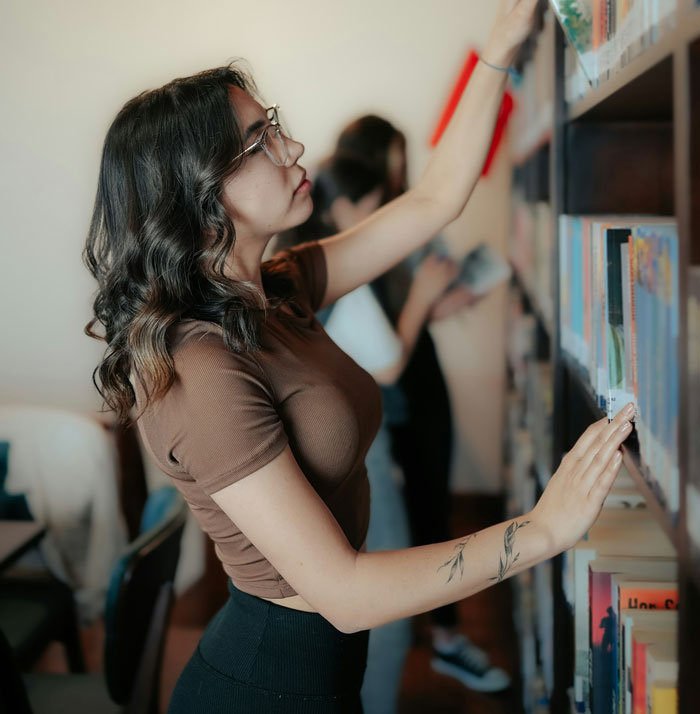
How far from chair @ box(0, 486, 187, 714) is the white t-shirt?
2.89ft

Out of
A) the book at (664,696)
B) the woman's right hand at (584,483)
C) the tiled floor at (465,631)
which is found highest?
the woman's right hand at (584,483)

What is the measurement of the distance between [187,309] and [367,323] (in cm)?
149

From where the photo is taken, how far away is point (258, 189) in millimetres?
1281

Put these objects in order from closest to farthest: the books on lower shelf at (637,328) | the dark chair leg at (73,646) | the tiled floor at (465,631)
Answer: the books on lower shelf at (637,328), the dark chair leg at (73,646), the tiled floor at (465,631)

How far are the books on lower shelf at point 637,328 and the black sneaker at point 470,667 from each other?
1.64 meters

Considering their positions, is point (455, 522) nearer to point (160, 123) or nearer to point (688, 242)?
point (160, 123)

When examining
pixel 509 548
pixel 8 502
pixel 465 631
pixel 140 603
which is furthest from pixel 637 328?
pixel 8 502

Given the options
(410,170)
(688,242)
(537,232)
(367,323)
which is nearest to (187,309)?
(688,242)

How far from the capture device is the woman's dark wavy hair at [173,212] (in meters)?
1.20

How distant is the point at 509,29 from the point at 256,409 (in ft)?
2.50

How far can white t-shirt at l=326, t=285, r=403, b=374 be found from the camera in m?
2.64

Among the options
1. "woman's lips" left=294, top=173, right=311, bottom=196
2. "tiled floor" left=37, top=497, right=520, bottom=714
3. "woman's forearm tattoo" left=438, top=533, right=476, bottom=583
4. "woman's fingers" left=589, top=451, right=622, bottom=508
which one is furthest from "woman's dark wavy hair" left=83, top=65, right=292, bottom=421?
"tiled floor" left=37, top=497, right=520, bottom=714

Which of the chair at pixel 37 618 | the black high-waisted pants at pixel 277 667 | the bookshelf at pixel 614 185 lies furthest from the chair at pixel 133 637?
the bookshelf at pixel 614 185

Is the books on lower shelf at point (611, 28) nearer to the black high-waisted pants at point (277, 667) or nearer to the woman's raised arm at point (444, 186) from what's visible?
the woman's raised arm at point (444, 186)
